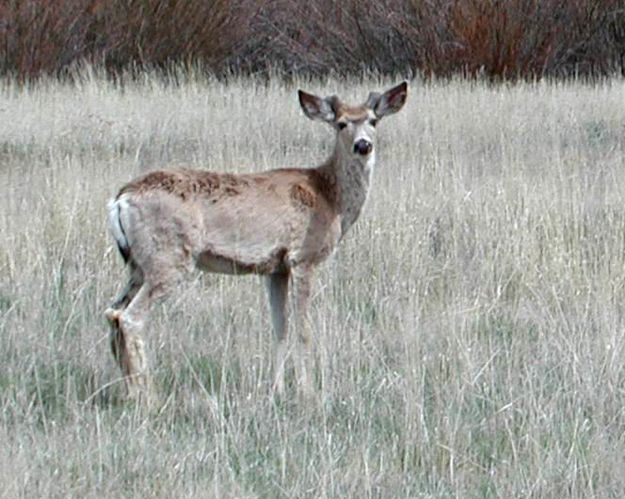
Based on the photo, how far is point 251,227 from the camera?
6.30 meters

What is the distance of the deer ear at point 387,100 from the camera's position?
271 inches

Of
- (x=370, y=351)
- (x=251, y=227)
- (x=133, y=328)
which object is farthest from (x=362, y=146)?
(x=133, y=328)

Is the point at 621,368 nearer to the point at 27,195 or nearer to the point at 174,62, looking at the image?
the point at 27,195

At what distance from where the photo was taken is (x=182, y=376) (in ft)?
20.6

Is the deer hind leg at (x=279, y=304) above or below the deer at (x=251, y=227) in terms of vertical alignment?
below

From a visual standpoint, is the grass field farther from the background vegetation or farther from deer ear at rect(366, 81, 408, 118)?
the background vegetation

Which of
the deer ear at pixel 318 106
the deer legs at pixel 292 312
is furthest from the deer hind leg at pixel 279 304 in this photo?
the deer ear at pixel 318 106

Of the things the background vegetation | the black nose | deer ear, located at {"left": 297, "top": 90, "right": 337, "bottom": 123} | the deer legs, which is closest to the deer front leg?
the deer legs

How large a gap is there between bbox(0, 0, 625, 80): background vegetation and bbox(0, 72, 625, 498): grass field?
326 inches

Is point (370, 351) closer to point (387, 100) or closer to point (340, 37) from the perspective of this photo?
point (387, 100)

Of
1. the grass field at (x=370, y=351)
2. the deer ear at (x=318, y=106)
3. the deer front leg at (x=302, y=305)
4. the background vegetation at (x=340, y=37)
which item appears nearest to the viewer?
the grass field at (x=370, y=351)

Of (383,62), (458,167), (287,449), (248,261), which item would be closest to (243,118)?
(458,167)

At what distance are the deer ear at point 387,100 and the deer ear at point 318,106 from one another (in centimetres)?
17

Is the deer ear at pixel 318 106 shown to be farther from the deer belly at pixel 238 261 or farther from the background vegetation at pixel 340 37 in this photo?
the background vegetation at pixel 340 37
